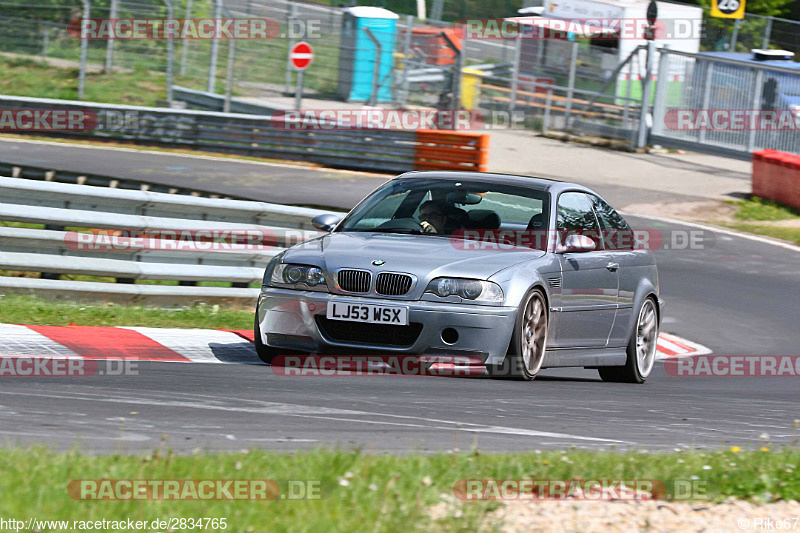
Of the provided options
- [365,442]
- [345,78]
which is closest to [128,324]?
[365,442]

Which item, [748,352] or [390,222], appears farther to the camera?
[748,352]

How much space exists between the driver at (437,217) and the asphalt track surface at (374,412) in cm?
116

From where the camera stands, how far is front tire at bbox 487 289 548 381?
23.5ft

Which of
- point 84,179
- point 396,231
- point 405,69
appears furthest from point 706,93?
point 396,231

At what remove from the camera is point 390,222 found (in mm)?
8234

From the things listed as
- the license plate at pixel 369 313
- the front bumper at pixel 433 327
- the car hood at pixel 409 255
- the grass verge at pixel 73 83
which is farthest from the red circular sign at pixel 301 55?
the license plate at pixel 369 313

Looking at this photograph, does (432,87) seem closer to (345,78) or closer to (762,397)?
(345,78)

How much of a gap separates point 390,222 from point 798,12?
145 feet

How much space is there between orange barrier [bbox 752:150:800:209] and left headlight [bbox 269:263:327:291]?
1597 centimetres

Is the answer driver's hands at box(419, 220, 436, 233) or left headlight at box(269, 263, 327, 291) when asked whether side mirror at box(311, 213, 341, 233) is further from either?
left headlight at box(269, 263, 327, 291)

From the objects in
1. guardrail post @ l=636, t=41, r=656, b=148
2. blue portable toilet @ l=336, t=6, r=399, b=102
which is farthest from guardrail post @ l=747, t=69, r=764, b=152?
blue portable toilet @ l=336, t=6, r=399, b=102

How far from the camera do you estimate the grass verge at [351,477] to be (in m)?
3.72

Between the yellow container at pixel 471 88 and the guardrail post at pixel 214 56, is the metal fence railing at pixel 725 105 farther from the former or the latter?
the guardrail post at pixel 214 56

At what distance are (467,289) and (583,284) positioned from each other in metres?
1.40
